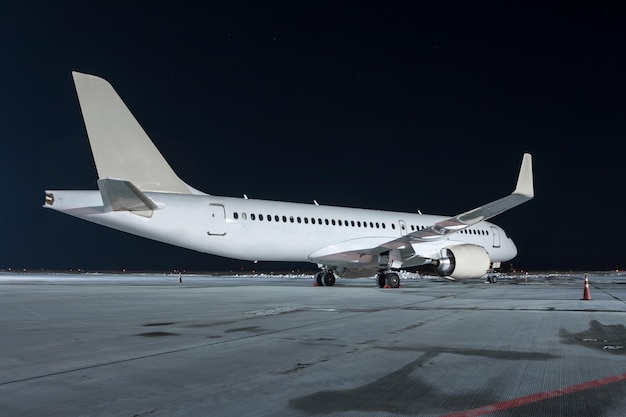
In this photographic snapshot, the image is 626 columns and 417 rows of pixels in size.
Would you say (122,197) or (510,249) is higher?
(122,197)

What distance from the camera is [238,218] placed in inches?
833

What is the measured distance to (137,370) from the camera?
17.7 feet

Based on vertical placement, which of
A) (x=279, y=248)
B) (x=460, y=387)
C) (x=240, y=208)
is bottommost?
(x=460, y=387)

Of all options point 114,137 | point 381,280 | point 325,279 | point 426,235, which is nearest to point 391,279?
point 381,280

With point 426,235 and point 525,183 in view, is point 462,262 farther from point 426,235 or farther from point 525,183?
point 525,183

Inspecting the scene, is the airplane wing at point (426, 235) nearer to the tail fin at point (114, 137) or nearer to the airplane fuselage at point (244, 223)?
Answer: the airplane fuselage at point (244, 223)

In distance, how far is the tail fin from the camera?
60.3 feet

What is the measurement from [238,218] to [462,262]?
9005 mm

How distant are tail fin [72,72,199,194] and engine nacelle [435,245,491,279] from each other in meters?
11.6

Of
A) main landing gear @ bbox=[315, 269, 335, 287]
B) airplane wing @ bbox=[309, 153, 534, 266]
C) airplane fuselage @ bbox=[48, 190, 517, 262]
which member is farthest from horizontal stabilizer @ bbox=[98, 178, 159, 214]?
main landing gear @ bbox=[315, 269, 335, 287]

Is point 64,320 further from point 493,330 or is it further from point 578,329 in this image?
point 578,329

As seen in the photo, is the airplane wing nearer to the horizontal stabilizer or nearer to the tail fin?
the tail fin

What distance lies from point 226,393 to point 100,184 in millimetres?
13568

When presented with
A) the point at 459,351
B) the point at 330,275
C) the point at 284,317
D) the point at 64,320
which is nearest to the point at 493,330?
the point at 459,351
